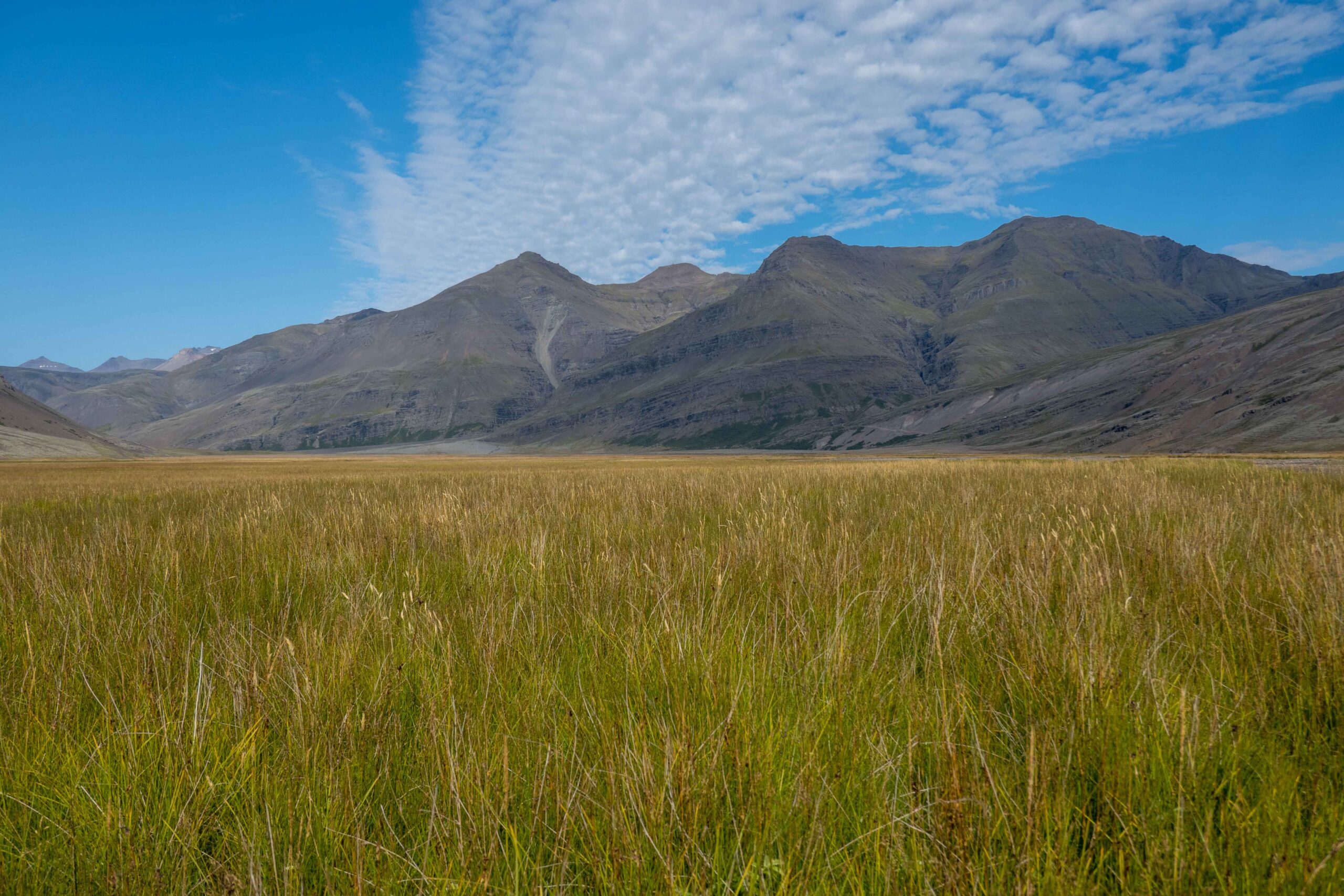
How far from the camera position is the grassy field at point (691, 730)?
3.74ft

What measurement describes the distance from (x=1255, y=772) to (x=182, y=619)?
13.6ft

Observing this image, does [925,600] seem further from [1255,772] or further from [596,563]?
[596,563]

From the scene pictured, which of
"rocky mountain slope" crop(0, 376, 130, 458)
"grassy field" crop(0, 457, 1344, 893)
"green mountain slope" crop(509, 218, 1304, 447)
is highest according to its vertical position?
"green mountain slope" crop(509, 218, 1304, 447)

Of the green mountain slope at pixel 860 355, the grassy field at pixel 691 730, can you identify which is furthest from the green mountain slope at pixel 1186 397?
the grassy field at pixel 691 730

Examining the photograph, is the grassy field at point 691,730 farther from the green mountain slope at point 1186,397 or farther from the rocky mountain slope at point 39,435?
the rocky mountain slope at point 39,435

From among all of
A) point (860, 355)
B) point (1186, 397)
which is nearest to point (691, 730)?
point (1186, 397)

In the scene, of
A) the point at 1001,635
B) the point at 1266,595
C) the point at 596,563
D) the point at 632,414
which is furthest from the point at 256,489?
the point at 632,414

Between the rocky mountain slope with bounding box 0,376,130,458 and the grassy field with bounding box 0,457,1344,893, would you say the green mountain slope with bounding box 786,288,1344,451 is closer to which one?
the grassy field with bounding box 0,457,1344,893

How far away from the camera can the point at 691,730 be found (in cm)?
135

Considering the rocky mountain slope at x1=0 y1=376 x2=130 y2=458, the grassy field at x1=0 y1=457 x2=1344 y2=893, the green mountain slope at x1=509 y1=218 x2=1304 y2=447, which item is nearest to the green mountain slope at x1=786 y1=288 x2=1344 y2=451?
the green mountain slope at x1=509 y1=218 x2=1304 y2=447

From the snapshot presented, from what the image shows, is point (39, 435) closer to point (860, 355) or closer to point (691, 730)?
point (691, 730)

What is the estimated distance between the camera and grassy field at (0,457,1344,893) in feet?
3.74

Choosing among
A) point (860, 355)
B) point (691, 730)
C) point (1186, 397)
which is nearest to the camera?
point (691, 730)

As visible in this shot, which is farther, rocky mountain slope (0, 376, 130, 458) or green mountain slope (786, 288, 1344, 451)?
rocky mountain slope (0, 376, 130, 458)
